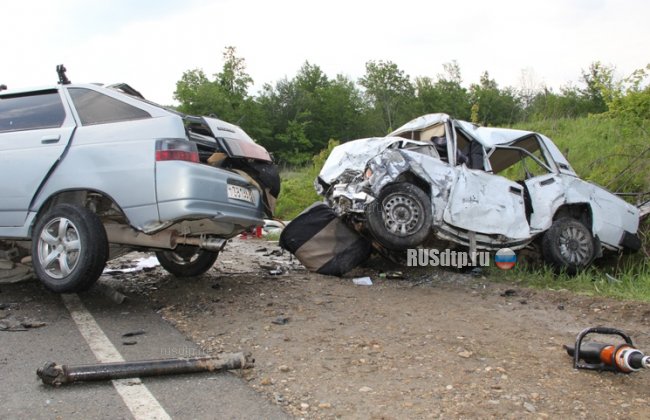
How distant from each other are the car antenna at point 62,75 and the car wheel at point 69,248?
1.32m

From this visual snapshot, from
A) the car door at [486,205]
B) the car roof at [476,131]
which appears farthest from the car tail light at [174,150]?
the car roof at [476,131]

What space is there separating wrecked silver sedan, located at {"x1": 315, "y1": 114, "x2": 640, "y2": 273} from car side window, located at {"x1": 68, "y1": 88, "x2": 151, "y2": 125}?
2.78m

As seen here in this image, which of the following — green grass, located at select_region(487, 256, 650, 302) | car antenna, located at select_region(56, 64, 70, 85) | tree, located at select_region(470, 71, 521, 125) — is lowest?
green grass, located at select_region(487, 256, 650, 302)

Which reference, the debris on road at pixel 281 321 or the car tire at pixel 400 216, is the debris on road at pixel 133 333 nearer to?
the debris on road at pixel 281 321

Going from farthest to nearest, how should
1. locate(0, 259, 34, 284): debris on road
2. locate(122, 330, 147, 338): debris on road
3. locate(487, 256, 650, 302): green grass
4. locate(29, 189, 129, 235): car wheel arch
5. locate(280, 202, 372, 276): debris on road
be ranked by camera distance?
locate(280, 202, 372, 276): debris on road → locate(487, 256, 650, 302): green grass → locate(0, 259, 34, 284): debris on road → locate(29, 189, 129, 235): car wheel arch → locate(122, 330, 147, 338): debris on road

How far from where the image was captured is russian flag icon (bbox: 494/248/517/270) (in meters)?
7.04

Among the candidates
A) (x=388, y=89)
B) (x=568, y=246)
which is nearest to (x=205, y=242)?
(x=568, y=246)

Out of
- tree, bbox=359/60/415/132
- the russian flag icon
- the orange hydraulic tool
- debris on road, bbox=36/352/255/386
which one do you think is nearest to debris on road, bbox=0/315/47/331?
debris on road, bbox=36/352/255/386

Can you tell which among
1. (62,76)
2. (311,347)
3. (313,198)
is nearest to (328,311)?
(311,347)

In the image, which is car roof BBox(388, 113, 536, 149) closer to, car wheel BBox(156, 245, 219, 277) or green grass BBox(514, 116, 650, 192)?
car wheel BBox(156, 245, 219, 277)

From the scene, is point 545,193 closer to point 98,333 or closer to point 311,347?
point 311,347

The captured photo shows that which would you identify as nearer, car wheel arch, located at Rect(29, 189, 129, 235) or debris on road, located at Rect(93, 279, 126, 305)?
car wheel arch, located at Rect(29, 189, 129, 235)

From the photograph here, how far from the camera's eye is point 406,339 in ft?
13.6

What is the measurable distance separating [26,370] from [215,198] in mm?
1992
